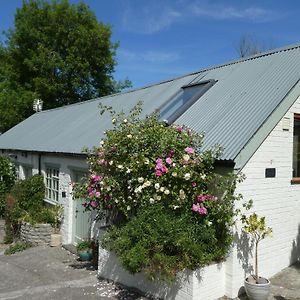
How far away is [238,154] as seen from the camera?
7.21 meters

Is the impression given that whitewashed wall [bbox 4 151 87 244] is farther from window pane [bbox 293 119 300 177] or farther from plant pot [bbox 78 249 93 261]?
window pane [bbox 293 119 300 177]

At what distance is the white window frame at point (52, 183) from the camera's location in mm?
13359

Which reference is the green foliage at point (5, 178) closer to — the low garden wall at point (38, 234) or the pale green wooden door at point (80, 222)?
the low garden wall at point (38, 234)

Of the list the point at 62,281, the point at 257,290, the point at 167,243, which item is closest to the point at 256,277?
the point at 257,290

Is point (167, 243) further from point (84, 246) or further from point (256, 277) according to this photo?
point (84, 246)

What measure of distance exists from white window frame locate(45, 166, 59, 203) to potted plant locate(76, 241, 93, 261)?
3018 millimetres

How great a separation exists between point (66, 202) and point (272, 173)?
667cm

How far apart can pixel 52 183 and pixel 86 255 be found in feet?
13.2

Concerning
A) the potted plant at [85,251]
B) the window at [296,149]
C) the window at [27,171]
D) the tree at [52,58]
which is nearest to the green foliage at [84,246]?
the potted plant at [85,251]

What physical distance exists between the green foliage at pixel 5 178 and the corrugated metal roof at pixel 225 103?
1543 millimetres

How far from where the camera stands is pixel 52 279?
9148 mm

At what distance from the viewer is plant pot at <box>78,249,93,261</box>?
1038 centimetres

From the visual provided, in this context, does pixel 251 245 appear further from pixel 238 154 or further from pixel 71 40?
pixel 71 40

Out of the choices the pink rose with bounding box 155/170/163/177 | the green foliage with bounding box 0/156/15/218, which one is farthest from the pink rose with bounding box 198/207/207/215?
the green foliage with bounding box 0/156/15/218
